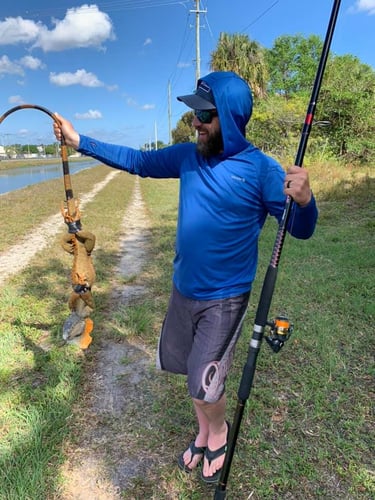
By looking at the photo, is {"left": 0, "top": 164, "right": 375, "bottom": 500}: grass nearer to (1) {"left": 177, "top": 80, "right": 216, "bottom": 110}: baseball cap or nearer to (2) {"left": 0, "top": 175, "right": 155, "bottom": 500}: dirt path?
(2) {"left": 0, "top": 175, "right": 155, "bottom": 500}: dirt path

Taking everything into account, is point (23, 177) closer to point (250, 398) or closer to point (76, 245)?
point (76, 245)

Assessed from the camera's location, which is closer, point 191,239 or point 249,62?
point 191,239

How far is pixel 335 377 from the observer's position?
317 centimetres

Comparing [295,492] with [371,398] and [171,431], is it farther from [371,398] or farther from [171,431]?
[371,398]

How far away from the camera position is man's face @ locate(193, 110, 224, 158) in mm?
1894

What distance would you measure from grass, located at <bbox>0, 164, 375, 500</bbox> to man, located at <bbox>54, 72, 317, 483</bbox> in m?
0.56

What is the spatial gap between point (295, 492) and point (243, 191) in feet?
5.52

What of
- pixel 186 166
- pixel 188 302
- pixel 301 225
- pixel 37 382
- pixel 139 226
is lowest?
pixel 139 226

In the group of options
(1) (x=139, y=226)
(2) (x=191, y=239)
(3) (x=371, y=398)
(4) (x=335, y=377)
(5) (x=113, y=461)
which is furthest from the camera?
(1) (x=139, y=226)

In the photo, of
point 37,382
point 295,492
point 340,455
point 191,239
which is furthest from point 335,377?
point 37,382

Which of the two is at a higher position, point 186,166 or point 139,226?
point 186,166

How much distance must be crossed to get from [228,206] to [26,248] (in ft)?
20.7

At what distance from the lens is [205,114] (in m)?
1.89

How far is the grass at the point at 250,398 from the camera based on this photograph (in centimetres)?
227
